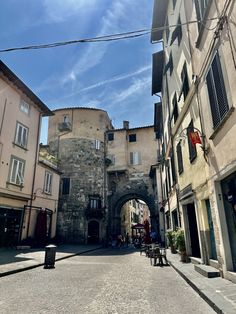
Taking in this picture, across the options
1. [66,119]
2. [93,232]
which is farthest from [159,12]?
[93,232]

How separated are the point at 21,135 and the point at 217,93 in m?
15.6

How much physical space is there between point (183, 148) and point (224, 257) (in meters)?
6.10

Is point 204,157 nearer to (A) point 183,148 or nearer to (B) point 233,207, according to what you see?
(B) point 233,207

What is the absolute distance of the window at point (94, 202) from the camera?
2865 centimetres

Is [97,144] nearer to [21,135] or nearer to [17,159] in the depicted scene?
[21,135]

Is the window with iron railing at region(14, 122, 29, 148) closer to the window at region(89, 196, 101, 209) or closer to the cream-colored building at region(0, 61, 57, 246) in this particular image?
the cream-colored building at region(0, 61, 57, 246)

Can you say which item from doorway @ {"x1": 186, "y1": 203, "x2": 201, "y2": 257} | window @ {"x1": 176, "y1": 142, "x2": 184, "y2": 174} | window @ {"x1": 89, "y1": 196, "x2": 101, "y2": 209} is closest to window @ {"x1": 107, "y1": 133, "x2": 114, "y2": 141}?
window @ {"x1": 89, "y1": 196, "x2": 101, "y2": 209}

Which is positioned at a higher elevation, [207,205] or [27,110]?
[27,110]

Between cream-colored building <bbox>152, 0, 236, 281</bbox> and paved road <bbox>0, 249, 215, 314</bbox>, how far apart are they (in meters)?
1.83

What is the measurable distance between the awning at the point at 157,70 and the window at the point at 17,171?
12918 millimetres

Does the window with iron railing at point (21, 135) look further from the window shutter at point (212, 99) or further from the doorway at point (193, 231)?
the window shutter at point (212, 99)

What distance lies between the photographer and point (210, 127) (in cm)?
740

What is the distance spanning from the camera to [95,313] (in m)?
→ 4.20

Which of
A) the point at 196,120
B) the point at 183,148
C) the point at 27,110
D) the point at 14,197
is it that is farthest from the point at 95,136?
the point at 196,120
